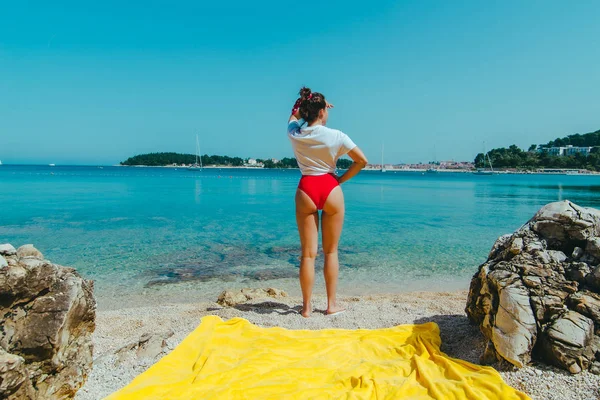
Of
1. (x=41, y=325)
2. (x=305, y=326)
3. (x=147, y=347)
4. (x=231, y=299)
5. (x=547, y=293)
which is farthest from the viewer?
(x=231, y=299)

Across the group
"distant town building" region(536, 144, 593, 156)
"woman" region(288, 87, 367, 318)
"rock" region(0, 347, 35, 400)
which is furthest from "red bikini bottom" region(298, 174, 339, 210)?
"distant town building" region(536, 144, 593, 156)

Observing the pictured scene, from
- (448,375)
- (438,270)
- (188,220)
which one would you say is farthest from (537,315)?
(188,220)

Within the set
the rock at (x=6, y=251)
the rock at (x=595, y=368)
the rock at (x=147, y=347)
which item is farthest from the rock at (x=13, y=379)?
the rock at (x=595, y=368)

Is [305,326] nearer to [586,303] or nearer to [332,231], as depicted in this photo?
[332,231]

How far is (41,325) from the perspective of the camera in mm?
2793

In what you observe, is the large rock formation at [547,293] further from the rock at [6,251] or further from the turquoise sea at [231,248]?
the turquoise sea at [231,248]

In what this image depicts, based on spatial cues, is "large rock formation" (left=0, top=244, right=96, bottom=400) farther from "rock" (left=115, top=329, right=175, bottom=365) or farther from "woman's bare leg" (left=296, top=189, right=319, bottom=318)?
"woman's bare leg" (left=296, top=189, right=319, bottom=318)

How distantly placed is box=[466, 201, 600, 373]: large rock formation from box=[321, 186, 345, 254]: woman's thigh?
5.35 feet

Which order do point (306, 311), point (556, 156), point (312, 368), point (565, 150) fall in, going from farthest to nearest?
point (565, 150) < point (556, 156) < point (306, 311) < point (312, 368)

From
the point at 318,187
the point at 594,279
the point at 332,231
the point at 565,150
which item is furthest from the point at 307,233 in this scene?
the point at 565,150

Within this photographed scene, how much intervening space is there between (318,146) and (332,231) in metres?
1.04

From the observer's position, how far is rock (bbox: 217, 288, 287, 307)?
5.68 meters

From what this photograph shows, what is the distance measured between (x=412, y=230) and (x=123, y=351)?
13.4m

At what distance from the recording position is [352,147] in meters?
4.50
